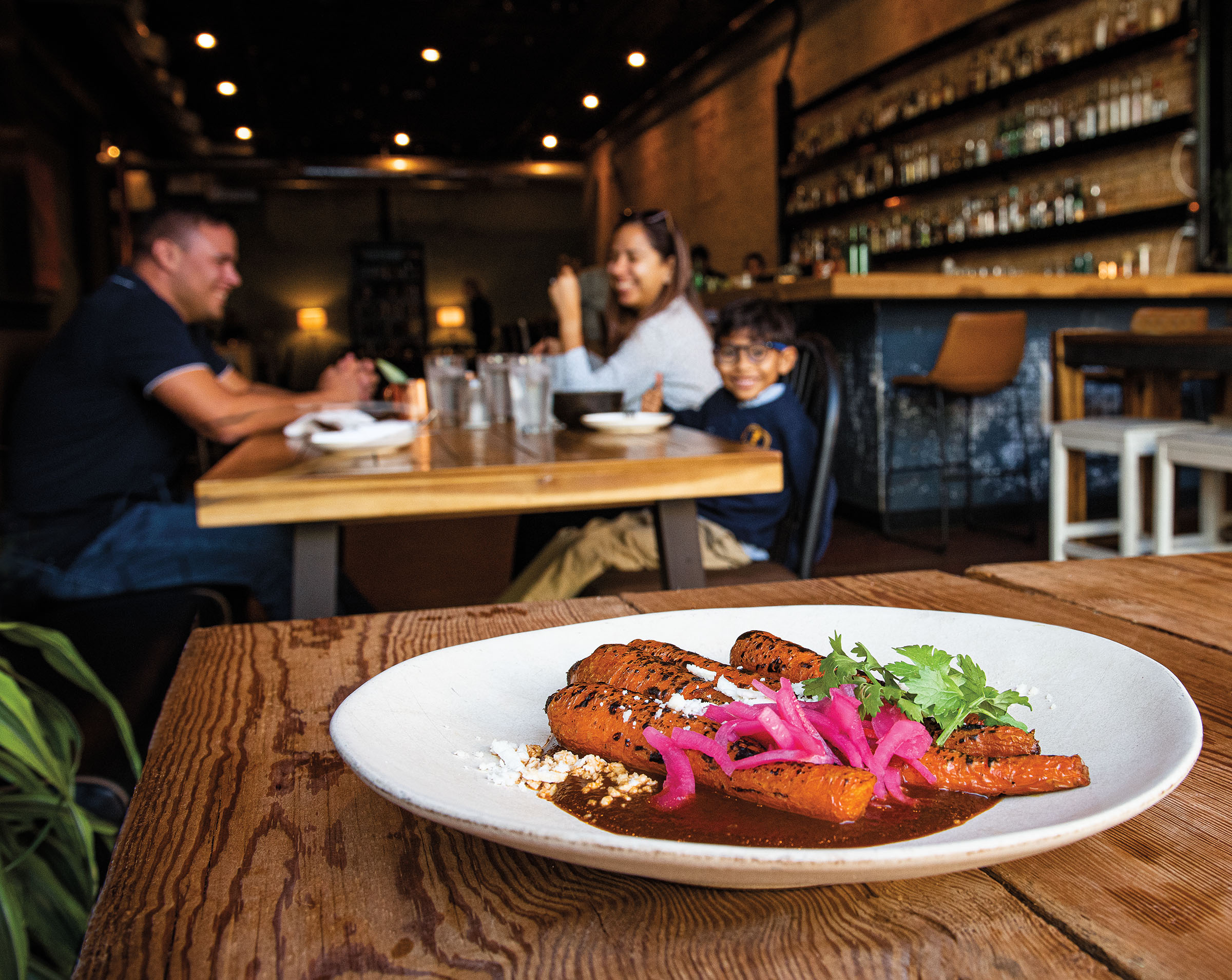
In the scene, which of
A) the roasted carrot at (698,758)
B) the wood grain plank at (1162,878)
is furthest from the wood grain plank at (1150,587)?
the roasted carrot at (698,758)

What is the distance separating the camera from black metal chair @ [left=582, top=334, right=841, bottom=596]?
1796 millimetres

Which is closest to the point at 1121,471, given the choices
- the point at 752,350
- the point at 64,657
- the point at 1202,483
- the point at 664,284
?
the point at 1202,483

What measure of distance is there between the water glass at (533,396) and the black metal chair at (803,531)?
0.39m

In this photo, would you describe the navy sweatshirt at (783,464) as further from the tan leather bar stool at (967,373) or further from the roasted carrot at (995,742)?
the tan leather bar stool at (967,373)

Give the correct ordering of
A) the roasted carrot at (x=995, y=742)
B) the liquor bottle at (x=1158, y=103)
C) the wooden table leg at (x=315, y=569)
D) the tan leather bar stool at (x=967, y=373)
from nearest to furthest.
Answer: the roasted carrot at (x=995, y=742) → the wooden table leg at (x=315, y=569) → the tan leather bar stool at (x=967, y=373) → the liquor bottle at (x=1158, y=103)

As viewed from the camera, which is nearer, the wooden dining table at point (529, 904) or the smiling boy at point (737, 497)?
the wooden dining table at point (529, 904)

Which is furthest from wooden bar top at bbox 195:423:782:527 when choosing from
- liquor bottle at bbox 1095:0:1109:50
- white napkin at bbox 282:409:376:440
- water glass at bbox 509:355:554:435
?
liquor bottle at bbox 1095:0:1109:50

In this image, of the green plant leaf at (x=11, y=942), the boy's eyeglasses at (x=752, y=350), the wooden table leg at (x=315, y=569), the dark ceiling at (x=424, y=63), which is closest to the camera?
the green plant leaf at (x=11, y=942)

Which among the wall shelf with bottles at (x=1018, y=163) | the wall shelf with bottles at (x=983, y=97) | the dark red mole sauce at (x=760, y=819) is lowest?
the dark red mole sauce at (x=760, y=819)

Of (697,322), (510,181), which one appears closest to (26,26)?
(697,322)

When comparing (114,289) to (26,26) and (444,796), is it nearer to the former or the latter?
(444,796)

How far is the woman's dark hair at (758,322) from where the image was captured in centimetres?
221

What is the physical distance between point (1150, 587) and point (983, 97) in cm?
556

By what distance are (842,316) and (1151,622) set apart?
403 centimetres
